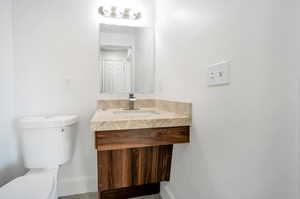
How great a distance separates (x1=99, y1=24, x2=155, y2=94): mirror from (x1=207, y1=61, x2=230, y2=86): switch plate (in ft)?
3.39

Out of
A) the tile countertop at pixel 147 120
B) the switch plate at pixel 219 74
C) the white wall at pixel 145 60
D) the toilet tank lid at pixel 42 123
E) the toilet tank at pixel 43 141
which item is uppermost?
the white wall at pixel 145 60

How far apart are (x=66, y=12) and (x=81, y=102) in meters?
0.89

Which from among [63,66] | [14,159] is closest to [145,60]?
[63,66]

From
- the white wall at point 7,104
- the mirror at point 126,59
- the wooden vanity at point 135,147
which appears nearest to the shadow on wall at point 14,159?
the white wall at point 7,104

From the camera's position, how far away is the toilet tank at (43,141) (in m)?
1.39

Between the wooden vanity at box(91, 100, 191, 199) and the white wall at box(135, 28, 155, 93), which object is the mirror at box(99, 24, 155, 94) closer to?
the white wall at box(135, 28, 155, 93)

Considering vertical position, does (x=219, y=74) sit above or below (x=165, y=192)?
above

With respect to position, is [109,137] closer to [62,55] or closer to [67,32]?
[62,55]

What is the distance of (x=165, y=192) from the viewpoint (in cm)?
160

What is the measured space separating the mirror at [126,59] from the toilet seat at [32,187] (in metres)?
0.90

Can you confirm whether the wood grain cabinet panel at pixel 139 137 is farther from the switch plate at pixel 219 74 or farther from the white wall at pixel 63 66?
the white wall at pixel 63 66

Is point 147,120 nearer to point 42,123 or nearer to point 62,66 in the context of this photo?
point 42,123

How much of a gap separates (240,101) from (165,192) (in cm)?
124

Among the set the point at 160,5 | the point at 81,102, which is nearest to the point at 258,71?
the point at 160,5
